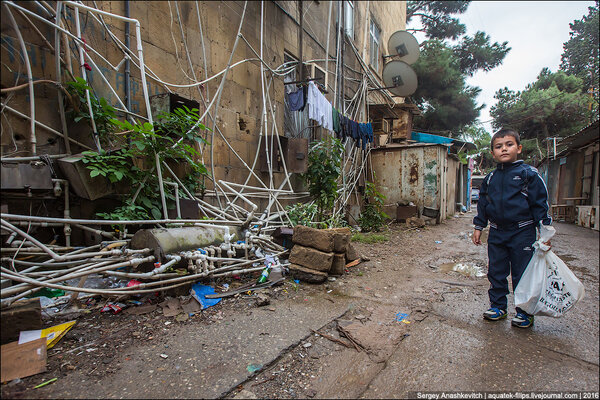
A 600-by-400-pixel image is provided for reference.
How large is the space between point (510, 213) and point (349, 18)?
8656 mm

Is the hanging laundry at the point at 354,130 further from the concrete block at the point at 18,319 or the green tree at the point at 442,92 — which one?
the green tree at the point at 442,92

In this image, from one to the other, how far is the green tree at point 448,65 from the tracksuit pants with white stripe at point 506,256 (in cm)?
1582

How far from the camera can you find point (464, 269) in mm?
3912

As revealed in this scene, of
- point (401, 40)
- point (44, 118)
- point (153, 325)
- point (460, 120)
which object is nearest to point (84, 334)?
point (153, 325)

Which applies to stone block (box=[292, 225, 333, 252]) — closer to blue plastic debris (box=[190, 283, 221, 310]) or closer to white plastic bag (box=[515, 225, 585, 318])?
blue plastic debris (box=[190, 283, 221, 310])

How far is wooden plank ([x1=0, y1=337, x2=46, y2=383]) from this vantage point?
1.49 metres

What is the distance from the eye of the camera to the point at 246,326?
2.20 m

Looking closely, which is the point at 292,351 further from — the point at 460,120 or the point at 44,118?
the point at 460,120

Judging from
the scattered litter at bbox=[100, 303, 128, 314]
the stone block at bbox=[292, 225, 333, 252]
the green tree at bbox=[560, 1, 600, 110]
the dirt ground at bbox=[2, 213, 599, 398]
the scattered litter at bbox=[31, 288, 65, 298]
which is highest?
the green tree at bbox=[560, 1, 600, 110]

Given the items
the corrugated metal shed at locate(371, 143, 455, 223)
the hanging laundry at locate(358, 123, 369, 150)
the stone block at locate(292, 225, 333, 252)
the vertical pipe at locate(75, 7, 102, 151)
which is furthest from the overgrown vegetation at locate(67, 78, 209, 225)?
the corrugated metal shed at locate(371, 143, 455, 223)

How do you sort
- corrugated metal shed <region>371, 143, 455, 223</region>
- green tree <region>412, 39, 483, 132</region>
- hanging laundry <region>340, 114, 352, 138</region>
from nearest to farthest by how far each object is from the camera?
1. hanging laundry <region>340, 114, 352, 138</region>
2. corrugated metal shed <region>371, 143, 455, 223</region>
3. green tree <region>412, 39, 483, 132</region>

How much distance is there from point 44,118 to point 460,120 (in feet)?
64.2

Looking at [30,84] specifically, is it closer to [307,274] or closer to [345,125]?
[307,274]

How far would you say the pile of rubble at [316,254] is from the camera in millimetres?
3191
